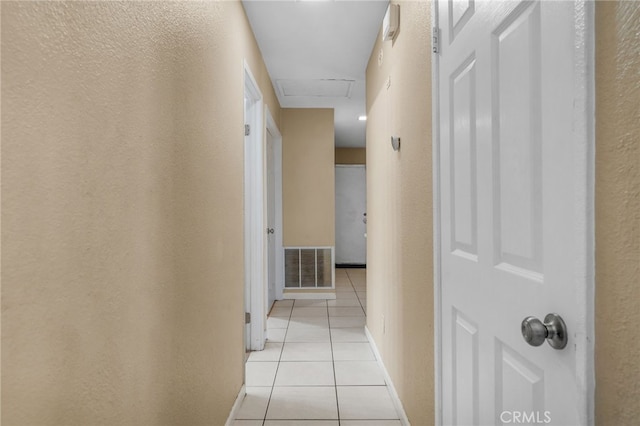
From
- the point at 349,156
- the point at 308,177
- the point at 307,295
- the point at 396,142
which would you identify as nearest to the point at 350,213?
the point at 349,156

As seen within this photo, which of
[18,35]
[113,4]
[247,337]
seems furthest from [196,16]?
[247,337]

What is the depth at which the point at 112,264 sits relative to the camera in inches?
35.7

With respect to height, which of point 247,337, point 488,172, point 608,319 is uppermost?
point 488,172

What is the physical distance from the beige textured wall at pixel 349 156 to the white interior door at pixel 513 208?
6.51 meters

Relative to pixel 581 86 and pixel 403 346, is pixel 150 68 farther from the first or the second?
pixel 403 346

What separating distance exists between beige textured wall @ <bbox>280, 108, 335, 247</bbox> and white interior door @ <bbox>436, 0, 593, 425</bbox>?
3576mm

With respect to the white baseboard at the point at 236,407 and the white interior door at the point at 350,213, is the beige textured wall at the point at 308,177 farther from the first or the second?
the white interior door at the point at 350,213

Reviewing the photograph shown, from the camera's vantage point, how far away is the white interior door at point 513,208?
701mm

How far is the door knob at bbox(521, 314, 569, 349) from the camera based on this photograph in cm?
74

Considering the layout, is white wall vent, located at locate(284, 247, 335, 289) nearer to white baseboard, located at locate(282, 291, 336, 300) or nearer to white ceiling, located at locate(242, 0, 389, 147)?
white baseboard, located at locate(282, 291, 336, 300)

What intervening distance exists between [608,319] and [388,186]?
Result: 180 cm

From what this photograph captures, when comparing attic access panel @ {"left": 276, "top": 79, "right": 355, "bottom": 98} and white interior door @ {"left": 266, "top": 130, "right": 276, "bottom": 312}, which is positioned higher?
attic access panel @ {"left": 276, "top": 79, "right": 355, "bottom": 98}
